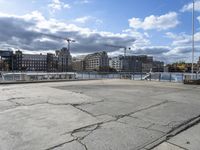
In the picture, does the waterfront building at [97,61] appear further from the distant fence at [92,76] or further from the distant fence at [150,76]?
the distant fence at [92,76]

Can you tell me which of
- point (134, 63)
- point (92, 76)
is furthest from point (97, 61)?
point (92, 76)

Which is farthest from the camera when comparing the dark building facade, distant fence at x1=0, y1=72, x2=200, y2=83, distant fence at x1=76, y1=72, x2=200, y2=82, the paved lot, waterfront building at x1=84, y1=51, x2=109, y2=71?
waterfront building at x1=84, y1=51, x2=109, y2=71

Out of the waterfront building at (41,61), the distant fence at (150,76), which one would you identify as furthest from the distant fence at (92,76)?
the waterfront building at (41,61)

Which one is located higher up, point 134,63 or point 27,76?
point 134,63

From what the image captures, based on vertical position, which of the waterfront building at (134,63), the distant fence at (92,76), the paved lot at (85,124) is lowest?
the paved lot at (85,124)

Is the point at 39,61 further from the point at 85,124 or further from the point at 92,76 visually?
the point at 85,124

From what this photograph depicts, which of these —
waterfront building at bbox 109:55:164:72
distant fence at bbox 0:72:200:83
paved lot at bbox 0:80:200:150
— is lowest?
paved lot at bbox 0:80:200:150

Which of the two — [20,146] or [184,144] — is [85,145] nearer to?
[20,146]

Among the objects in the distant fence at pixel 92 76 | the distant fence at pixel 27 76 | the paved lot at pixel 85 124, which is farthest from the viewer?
the distant fence at pixel 92 76

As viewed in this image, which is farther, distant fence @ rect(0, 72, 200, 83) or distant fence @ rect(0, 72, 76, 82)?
distant fence @ rect(0, 72, 200, 83)

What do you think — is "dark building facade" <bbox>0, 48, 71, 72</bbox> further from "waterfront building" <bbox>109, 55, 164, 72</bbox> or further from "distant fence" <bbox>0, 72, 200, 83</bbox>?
"distant fence" <bbox>0, 72, 200, 83</bbox>

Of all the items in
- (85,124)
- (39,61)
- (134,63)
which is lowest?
(85,124)

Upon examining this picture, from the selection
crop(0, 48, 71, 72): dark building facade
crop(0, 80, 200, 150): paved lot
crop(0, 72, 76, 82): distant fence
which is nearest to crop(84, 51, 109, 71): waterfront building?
crop(0, 48, 71, 72): dark building facade

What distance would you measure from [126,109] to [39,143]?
480 cm
